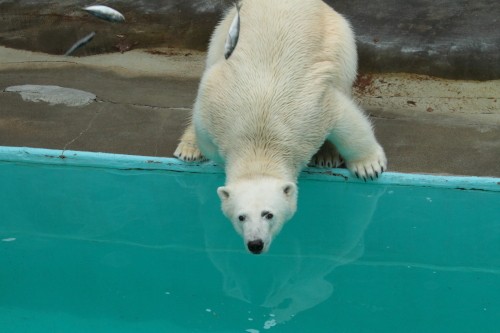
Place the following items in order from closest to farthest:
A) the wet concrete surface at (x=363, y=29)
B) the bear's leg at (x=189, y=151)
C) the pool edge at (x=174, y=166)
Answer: the pool edge at (x=174, y=166)
the bear's leg at (x=189, y=151)
the wet concrete surface at (x=363, y=29)

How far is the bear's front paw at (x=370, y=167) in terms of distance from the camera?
150 inches

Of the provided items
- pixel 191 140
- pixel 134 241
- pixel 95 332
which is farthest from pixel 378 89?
pixel 95 332

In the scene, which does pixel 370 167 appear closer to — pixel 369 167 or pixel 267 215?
pixel 369 167

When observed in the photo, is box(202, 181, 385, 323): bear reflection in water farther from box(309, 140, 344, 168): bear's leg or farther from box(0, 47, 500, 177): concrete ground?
box(0, 47, 500, 177): concrete ground

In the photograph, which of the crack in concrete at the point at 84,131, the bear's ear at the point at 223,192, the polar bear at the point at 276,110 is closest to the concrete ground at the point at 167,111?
the crack in concrete at the point at 84,131

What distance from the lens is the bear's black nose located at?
2982mm

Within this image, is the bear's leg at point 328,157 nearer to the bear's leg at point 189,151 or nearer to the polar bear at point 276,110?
the polar bear at point 276,110

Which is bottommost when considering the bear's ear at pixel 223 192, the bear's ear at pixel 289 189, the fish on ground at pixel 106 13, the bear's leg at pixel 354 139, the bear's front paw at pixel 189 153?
the bear's ear at pixel 223 192

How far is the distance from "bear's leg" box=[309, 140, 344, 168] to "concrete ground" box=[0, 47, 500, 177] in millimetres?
626

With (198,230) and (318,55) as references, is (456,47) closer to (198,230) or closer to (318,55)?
(318,55)

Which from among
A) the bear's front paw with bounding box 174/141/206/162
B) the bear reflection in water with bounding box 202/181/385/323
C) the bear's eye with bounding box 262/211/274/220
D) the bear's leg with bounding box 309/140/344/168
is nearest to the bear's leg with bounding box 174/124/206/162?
the bear's front paw with bounding box 174/141/206/162

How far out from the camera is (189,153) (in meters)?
4.03

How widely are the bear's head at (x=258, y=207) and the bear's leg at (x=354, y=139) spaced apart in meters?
0.50

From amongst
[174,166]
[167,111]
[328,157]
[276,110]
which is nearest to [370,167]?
[328,157]
